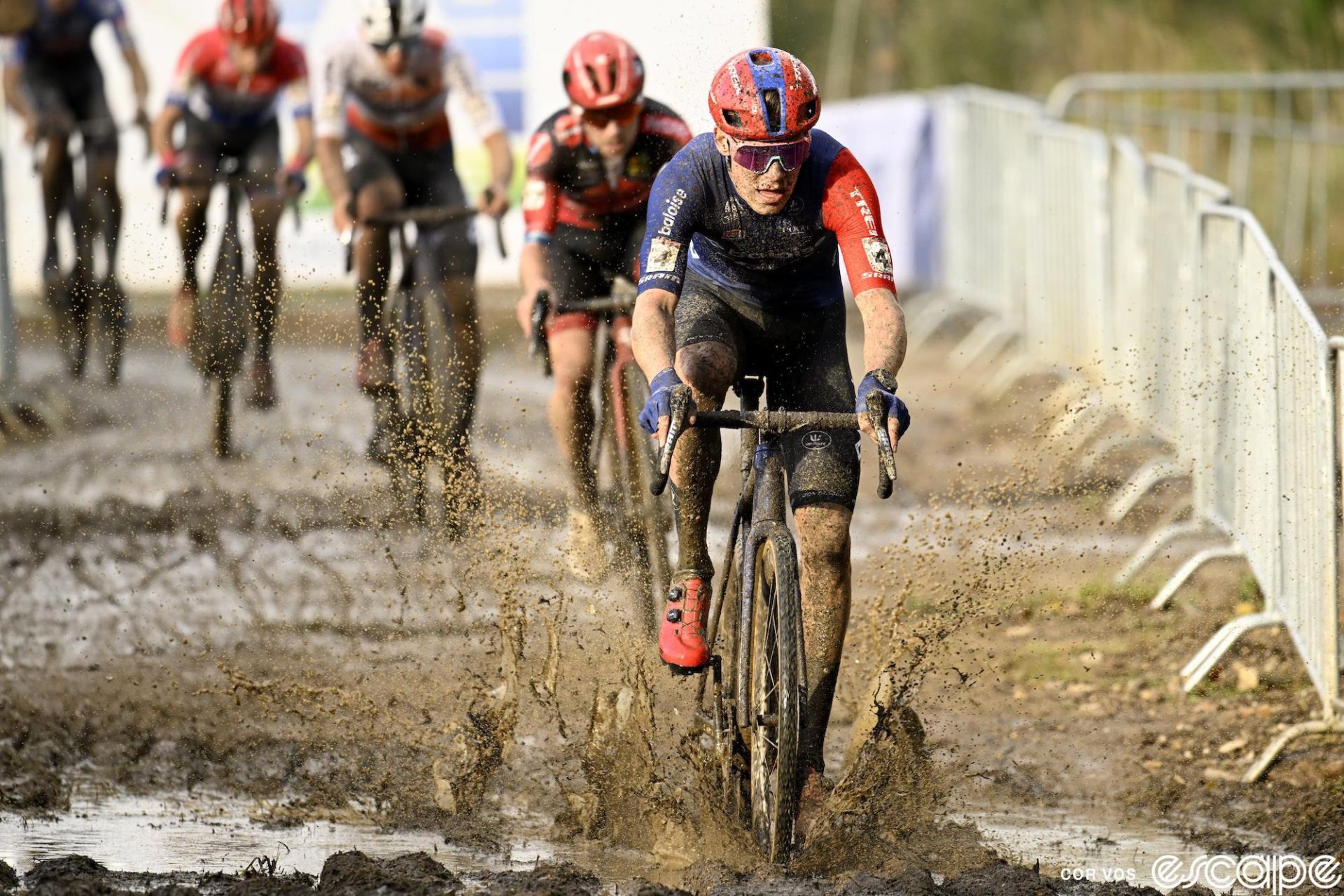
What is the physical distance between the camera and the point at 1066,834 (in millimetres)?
5543

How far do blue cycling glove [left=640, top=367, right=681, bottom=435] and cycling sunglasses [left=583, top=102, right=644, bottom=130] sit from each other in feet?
9.36

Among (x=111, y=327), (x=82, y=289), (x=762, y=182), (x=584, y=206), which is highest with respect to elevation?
(x=762, y=182)

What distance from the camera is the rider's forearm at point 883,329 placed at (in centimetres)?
505

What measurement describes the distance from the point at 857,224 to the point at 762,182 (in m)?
0.34

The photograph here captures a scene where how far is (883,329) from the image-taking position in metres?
5.17

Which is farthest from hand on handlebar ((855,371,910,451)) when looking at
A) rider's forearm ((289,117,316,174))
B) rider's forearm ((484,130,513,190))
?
rider's forearm ((289,117,316,174))

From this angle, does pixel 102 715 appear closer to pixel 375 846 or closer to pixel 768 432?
→ pixel 375 846

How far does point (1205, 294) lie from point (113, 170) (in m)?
9.88

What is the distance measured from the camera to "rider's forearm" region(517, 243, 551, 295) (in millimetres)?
7527

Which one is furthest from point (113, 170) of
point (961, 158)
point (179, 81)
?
point (961, 158)

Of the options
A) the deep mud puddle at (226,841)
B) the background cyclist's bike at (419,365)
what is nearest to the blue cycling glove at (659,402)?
the deep mud puddle at (226,841)

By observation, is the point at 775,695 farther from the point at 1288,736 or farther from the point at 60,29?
the point at 60,29

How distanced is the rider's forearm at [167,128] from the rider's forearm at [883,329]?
7.59 metres

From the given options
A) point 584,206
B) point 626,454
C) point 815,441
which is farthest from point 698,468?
point 584,206
